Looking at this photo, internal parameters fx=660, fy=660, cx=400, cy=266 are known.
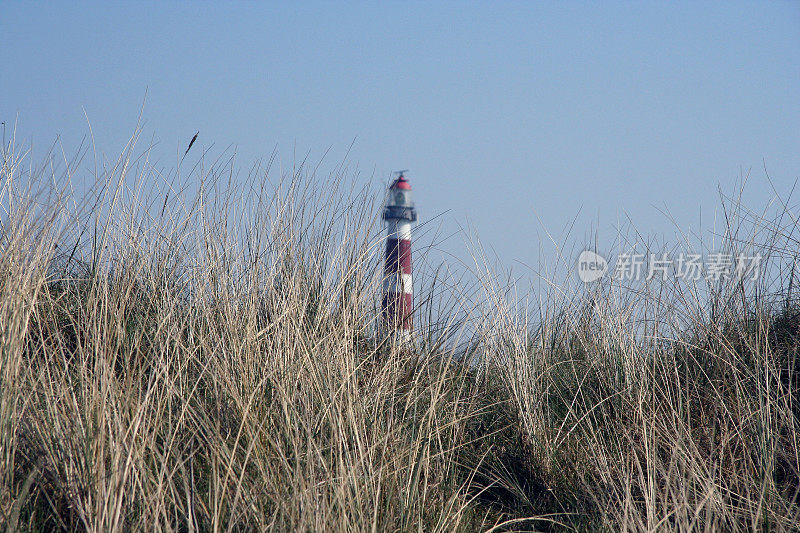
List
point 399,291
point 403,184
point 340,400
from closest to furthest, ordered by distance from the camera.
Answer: point 340,400 < point 399,291 < point 403,184

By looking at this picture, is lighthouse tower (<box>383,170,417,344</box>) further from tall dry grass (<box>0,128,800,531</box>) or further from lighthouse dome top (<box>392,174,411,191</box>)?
lighthouse dome top (<box>392,174,411,191</box>)

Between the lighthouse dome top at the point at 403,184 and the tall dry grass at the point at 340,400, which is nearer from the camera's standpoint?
the tall dry grass at the point at 340,400

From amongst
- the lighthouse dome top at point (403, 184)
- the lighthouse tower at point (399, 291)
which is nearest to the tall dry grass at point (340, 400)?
Result: the lighthouse tower at point (399, 291)

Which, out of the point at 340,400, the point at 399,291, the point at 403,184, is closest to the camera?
the point at 340,400

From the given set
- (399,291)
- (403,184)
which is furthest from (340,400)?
(403,184)

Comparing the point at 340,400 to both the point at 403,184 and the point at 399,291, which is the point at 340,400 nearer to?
the point at 399,291

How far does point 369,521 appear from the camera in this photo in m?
1.57

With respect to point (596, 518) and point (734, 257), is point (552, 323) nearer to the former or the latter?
point (734, 257)

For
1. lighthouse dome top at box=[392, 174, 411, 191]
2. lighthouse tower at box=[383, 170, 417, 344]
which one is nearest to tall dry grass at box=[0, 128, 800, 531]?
lighthouse tower at box=[383, 170, 417, 344]

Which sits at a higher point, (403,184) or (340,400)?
(403,184)

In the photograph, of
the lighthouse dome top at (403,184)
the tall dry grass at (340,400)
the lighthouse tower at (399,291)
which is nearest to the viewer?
the tall dry grass at (340,400)

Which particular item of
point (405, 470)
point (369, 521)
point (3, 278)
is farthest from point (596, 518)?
point (3, 278)

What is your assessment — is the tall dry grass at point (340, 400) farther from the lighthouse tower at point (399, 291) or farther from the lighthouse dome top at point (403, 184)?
the lighthouse dome top at point (403, 184)

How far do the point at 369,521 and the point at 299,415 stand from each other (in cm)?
42
